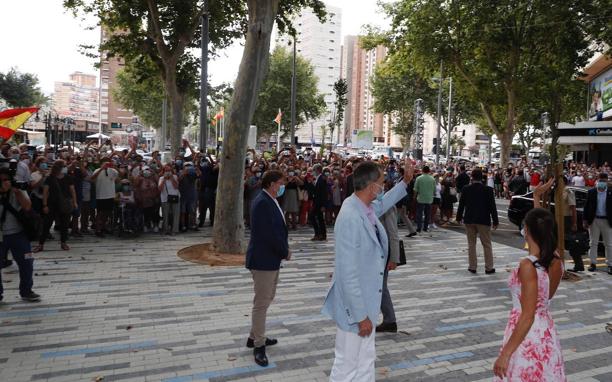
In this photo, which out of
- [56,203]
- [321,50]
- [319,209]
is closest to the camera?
[56,203]

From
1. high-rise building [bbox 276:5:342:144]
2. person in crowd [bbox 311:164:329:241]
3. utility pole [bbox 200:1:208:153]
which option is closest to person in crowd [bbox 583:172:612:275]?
person in crowd [bbox 311:164:329:241]

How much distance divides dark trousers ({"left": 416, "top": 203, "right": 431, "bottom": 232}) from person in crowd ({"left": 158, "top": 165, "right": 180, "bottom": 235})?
682cm

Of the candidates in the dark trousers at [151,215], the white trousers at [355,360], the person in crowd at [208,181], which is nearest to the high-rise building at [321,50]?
the person in crowd at [208,181]

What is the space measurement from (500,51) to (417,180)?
747 inches

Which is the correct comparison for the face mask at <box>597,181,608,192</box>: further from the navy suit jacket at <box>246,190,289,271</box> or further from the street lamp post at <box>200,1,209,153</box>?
the street lamp post at <box>200,1,209,153</box>

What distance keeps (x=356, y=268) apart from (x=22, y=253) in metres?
5.51

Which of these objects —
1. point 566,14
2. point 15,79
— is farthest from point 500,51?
point 15,79

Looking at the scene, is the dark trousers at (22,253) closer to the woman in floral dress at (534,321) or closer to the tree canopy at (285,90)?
the woman in floral dress at (534,321)

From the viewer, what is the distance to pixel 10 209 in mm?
6824

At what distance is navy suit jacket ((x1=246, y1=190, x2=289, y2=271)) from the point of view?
5086mm

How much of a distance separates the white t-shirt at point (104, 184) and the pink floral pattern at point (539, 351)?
10689mm

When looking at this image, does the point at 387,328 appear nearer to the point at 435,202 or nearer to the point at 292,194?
the point at 292,194

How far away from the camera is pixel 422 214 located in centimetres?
1472

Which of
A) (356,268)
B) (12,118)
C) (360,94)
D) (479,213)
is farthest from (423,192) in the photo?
(360,94)
